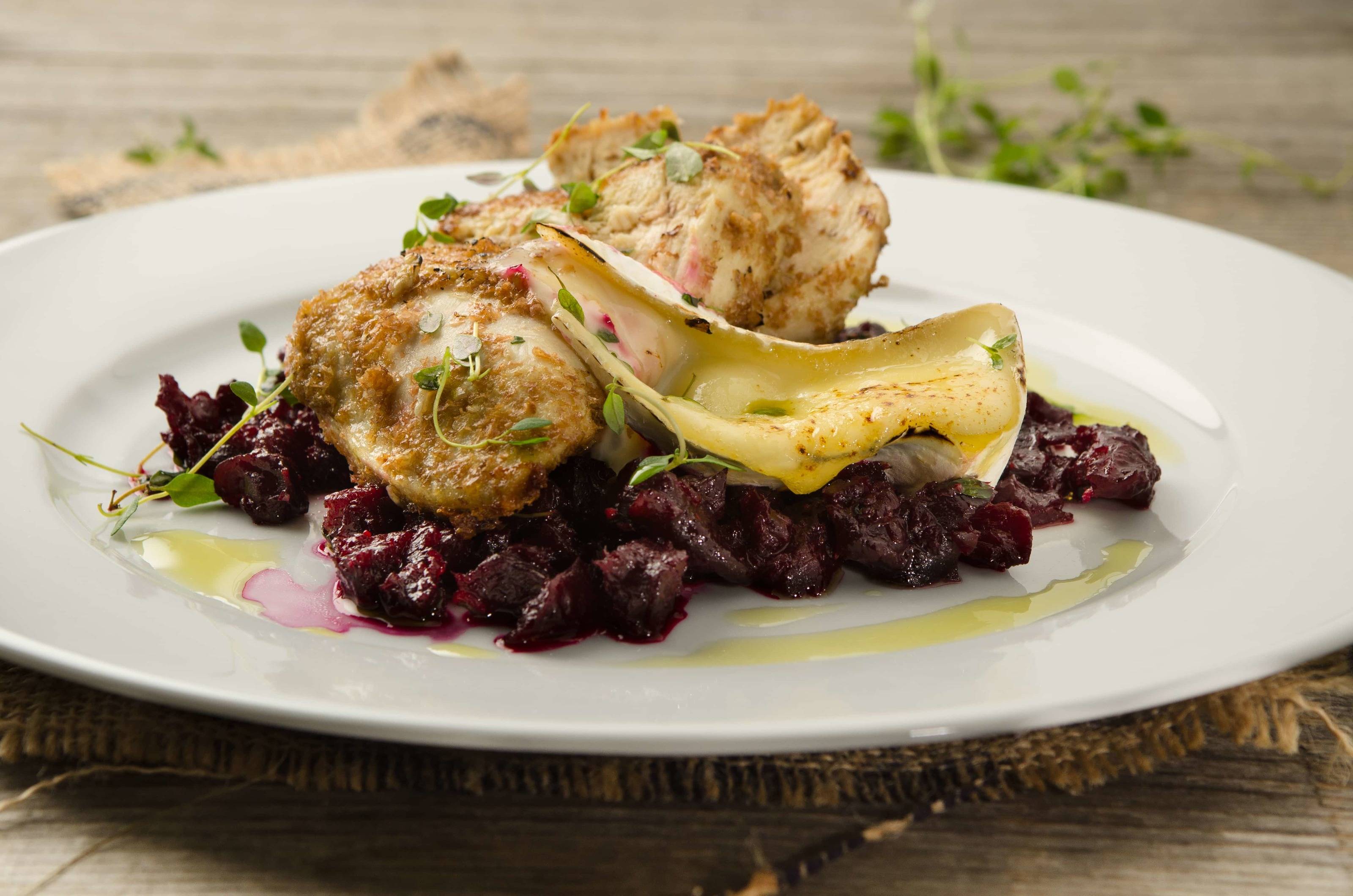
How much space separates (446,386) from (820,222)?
166 centimetres

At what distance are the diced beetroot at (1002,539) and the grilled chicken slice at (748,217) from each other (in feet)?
3.65

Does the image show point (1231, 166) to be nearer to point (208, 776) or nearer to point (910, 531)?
point (910, 531)

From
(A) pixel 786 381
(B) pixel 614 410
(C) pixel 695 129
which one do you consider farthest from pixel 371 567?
(C) pixel 695 129

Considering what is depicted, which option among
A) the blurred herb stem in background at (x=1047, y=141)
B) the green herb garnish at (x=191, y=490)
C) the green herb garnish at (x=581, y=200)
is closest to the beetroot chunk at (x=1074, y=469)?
the green herb garnish at (x=581, y=200)

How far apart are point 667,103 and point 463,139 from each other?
1.86 metres

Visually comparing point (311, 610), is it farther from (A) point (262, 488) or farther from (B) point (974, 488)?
(B) point (974, 488)

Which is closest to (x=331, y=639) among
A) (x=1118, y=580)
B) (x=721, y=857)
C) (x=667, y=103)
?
(x=721, y=857)

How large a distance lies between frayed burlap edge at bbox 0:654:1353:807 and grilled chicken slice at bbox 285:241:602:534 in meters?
0.73

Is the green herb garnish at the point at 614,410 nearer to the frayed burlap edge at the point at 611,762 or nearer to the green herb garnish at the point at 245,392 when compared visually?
the frayed burlap edge at the point at 611,762

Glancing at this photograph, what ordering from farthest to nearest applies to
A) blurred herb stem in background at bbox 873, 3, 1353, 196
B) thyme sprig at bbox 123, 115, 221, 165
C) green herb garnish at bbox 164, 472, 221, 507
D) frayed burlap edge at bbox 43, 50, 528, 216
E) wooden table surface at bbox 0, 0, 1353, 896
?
blurred herb stem in background at bbox 873, 3, 1353, 196
thyme sprig at bbox 123, 115, 221, 165
frayed burlap edge at bbox 43, 50, 528, 216
green herb garnish at bbox 164, 472, 221, 507
wooden table surface at bbox 0, 0, 1353, 896

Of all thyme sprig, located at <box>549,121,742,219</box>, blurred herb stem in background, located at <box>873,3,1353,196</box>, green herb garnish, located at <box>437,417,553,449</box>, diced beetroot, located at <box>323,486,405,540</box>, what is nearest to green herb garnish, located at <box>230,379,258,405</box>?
diced beetroot, located at <box>323,486,405,540</box>

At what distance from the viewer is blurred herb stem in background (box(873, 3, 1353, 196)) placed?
7.10 m

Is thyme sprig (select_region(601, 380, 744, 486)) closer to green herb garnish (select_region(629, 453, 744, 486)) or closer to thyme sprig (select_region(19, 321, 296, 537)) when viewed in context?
green herb garnish (select_region(629, 453, 744, 486))

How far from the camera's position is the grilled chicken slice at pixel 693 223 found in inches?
160
